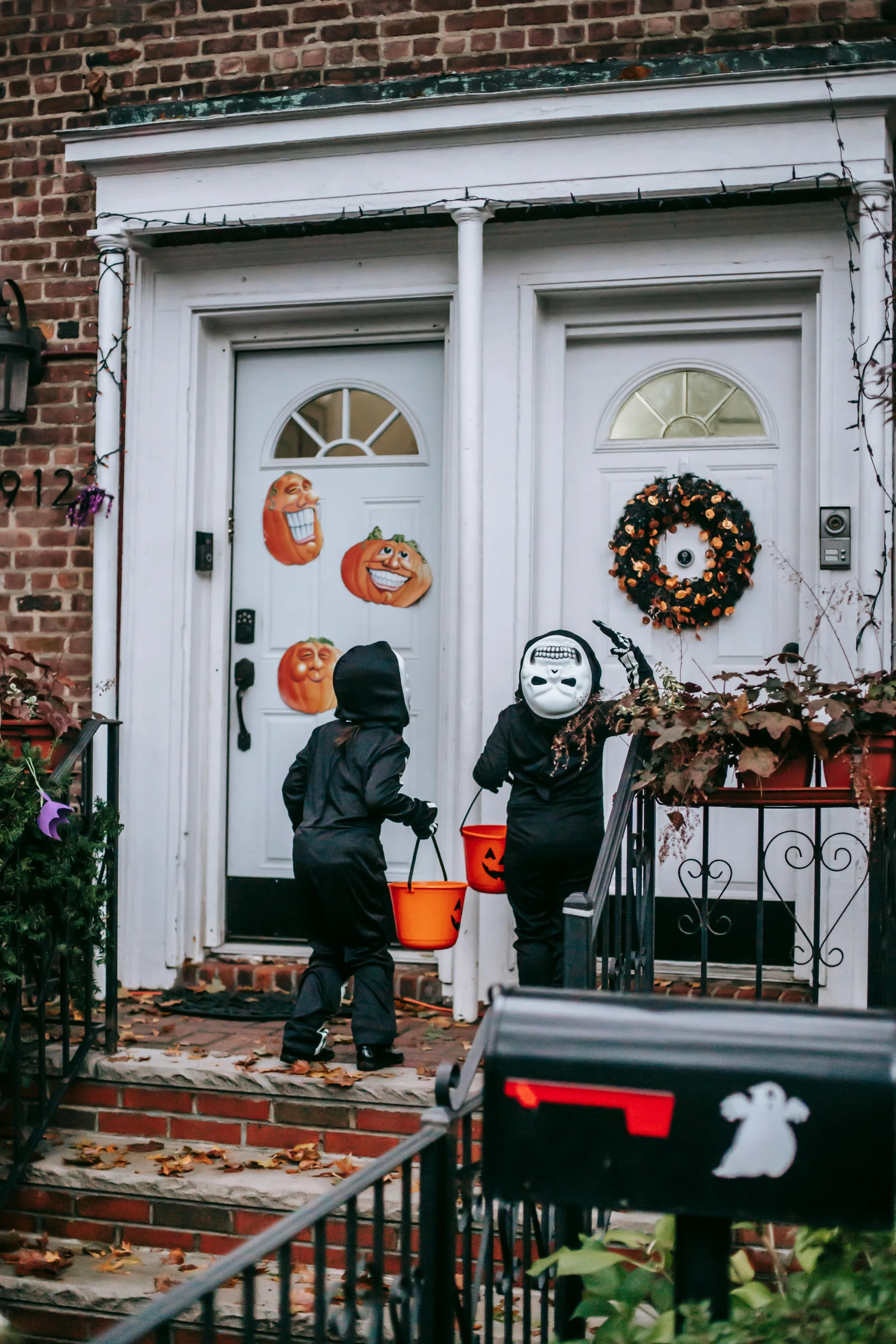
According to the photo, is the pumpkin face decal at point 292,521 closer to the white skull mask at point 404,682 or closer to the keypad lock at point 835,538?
the white skull mask at point 404,682

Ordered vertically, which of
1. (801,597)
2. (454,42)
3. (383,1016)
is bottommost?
(383,1016)

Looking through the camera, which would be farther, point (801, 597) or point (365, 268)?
point (365, 268)

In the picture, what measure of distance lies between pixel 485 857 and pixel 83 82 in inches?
147

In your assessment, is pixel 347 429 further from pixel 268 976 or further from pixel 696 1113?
pixel 696 1113

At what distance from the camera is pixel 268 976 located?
5301 millimetres

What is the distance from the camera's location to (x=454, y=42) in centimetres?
523

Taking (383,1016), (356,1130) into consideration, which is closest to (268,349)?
(383,1016)

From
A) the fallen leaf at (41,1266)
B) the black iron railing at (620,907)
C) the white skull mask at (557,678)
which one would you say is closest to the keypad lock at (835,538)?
the white skull mask at (557,678)

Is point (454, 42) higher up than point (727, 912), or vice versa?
Result: point (454, 42)

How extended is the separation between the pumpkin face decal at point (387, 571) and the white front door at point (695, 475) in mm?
606

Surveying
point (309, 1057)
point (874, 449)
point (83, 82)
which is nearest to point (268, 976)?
point (309, 1057)

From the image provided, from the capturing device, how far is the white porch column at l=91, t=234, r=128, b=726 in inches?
211

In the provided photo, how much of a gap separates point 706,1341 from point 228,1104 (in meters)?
2.90

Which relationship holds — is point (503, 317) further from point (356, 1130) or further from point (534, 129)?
point (356, 1130)
